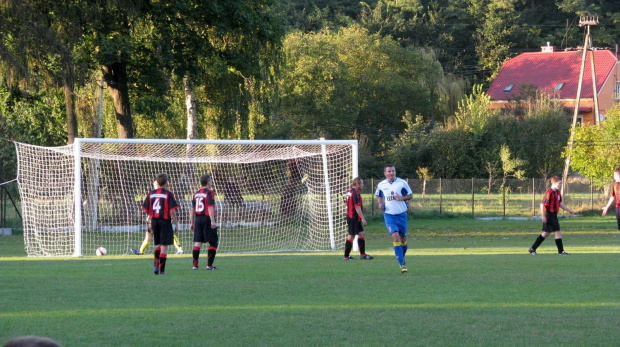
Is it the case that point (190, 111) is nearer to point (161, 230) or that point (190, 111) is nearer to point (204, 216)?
point (204, 216)

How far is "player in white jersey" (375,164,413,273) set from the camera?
13.7 meters

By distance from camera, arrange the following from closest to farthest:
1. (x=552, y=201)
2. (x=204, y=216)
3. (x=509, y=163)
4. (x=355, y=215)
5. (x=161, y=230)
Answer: (x=161, y=230) → (x=204, y=216) → (x=355, y=215) → (x=552, y=201) → (x=509, y=163)

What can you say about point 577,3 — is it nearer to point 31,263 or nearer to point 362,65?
point 362,65

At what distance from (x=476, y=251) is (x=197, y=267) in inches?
299

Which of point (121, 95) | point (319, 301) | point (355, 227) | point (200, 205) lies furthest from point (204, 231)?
point (121, 95)

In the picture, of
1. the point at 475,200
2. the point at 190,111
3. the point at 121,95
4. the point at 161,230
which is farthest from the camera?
the point at 475,200

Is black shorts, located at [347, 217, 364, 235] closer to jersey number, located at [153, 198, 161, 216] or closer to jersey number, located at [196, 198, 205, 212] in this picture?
jersey number, located at [196, 198, 205, 212]

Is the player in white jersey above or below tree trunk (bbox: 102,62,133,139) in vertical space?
below

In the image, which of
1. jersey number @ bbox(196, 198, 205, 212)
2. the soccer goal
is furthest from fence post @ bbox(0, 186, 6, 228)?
jersey number @ bbox(196, 198, 205, 212)

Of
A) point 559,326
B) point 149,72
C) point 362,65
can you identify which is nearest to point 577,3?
point 362,65

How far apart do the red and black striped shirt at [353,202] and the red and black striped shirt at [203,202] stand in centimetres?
356

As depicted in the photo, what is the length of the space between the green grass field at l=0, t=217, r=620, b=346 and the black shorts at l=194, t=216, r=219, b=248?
567mm

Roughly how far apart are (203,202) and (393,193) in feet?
11.0

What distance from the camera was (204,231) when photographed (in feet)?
48.4
